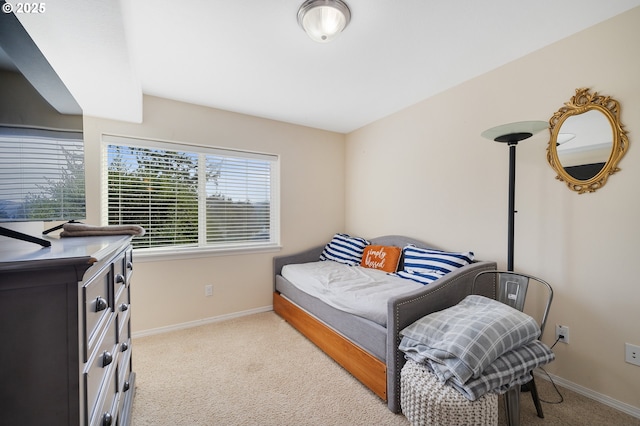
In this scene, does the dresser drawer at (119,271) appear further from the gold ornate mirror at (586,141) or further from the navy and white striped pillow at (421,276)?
the gold ornate mirror at (586,141)

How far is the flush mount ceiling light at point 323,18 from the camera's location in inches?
60.1

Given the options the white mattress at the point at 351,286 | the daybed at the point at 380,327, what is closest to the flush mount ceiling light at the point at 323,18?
the daybed at the point at 380,327

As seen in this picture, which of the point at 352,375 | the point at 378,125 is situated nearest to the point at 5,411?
the point at 352,375

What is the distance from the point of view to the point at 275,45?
1931 mm

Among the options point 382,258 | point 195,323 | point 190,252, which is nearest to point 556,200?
point 382,258

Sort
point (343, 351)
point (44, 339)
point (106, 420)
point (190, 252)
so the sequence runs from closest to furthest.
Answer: point (44, 339) → point (106, 420) → point (343, 351) → point (190, 252)

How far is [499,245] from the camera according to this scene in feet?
7.45

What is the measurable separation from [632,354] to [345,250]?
2.40m

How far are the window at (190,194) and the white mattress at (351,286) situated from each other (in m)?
0.78

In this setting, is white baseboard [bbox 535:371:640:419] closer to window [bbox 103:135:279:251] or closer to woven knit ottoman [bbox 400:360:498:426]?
woven knit ottoman [bbox 400:360:498:426]

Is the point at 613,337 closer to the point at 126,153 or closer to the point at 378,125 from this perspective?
the point at 378,125

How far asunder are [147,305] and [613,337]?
3.72m

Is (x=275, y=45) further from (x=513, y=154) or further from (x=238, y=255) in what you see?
(x=238, y=255)

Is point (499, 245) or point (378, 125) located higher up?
point (378, 125)
